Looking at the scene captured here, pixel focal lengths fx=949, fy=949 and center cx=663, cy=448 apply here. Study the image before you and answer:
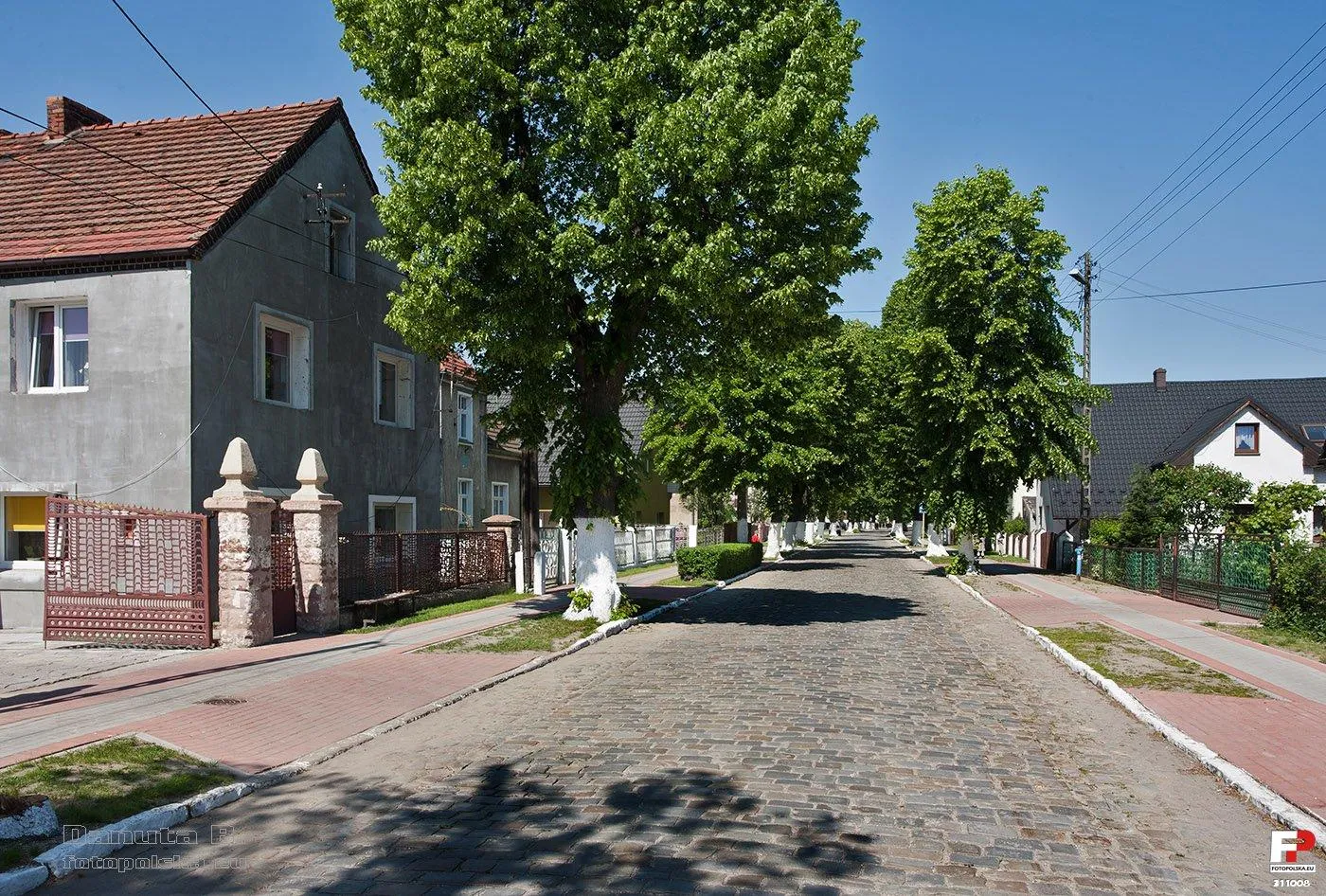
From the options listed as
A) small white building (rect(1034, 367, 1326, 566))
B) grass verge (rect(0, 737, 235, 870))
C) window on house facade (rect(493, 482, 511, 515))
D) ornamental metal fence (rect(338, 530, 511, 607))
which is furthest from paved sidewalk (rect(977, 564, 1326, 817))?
small white building (rect(1034, 367, 1326, 566))

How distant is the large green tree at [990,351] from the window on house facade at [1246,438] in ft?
46.4

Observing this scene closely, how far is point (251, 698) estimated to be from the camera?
10.0 metres

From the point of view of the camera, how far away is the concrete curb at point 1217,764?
609cm

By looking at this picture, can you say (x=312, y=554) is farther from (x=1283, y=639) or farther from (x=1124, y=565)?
(x=1124, y=565)

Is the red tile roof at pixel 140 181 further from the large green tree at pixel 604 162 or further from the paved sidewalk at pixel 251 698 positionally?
the paved sidewalk at pixel 251 698

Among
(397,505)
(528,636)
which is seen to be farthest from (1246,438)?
(528,636)

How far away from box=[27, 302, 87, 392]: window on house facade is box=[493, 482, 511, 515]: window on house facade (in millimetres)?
17333

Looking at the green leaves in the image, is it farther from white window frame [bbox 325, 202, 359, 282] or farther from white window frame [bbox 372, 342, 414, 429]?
white window frame [bbox 372, 342, 414, 429]

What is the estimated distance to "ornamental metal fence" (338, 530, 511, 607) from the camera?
56.1 feet

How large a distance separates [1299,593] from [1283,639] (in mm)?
1667

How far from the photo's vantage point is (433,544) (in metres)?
20.4

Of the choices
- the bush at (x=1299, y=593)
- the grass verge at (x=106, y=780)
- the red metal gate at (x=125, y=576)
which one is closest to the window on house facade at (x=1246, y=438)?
the bush at (x=1299, y=593)

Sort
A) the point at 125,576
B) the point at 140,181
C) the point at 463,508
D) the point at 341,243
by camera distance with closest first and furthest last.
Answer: the point at 125,576 → the point at 140,181 → the point at 341,243 → the point at 463,508

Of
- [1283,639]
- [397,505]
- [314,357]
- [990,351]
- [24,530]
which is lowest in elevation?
[1283,639]
